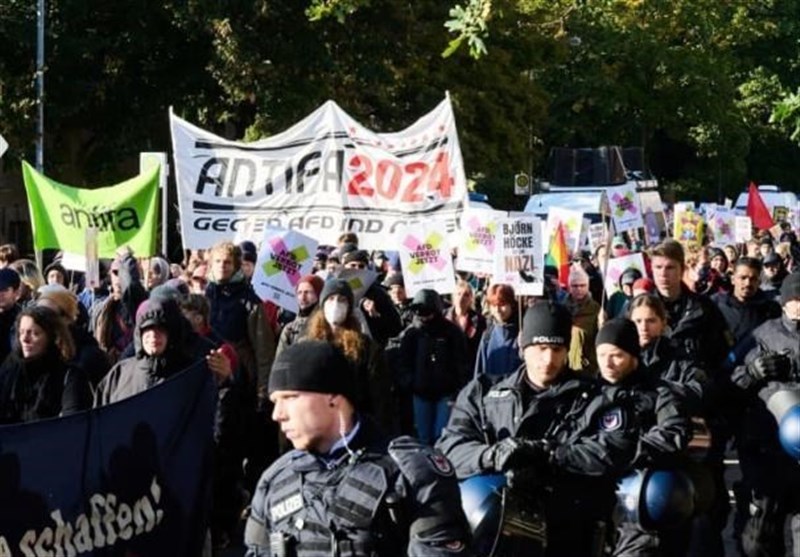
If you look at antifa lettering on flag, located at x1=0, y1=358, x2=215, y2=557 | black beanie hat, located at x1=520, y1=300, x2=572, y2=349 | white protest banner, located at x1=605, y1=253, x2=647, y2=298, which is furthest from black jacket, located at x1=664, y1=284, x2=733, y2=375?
white protest banner, located at x1=605, y1=253, x2=647, y2=298

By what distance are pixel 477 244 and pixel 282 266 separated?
2.98 meters

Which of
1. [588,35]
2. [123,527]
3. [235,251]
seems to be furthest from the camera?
[588,35]

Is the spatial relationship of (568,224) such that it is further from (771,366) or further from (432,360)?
(771,366)

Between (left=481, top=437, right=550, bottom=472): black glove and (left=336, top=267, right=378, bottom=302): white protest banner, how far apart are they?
5.52 metres

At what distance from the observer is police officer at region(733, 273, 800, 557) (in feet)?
28.0

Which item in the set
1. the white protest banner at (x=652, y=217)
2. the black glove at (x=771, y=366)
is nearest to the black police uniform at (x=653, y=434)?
the black glove at (x=771, y=366)

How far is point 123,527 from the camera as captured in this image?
256 inches

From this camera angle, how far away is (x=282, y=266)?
12.8m

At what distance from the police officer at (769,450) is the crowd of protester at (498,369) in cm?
1

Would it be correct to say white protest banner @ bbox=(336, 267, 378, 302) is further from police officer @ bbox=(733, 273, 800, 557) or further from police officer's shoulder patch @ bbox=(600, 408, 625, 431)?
police officer's shoulder patch @ bbox=(600, 408, 625, 431)

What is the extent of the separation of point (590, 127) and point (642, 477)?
155ft

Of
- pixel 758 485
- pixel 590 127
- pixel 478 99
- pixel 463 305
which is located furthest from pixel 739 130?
pixel 758 485

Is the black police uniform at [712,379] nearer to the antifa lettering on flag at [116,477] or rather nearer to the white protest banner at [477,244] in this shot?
the antifa lettering on flag at [116,477]

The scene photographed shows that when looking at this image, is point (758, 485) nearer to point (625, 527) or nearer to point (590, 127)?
point (625, 527)
